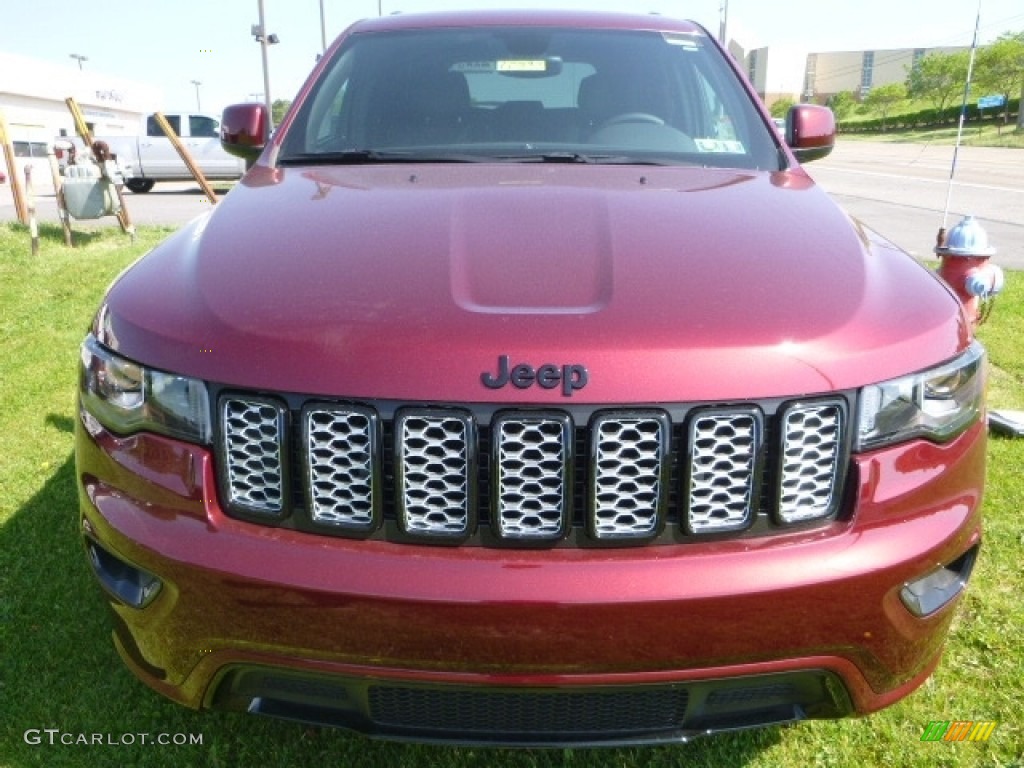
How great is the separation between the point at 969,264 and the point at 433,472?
323cm

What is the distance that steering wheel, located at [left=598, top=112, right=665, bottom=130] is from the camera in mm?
2848

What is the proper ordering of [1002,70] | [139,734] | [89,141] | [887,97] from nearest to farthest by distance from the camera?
[139,734] → [89,141] → [1002,70] → [887,97]

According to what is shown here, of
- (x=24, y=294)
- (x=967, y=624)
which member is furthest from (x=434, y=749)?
(x=24, y=294)

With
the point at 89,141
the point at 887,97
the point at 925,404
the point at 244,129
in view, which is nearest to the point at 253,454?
the point at 925,404

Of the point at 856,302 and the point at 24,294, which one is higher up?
the point at 856,302

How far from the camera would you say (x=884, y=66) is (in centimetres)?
13400

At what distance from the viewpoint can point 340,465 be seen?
1.60 metres

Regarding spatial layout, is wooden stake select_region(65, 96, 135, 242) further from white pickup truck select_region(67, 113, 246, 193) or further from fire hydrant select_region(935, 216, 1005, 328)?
fire hydrant select_region(935, 216, 1005, 328)

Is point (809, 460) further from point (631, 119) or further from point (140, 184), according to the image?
point (140, 184)

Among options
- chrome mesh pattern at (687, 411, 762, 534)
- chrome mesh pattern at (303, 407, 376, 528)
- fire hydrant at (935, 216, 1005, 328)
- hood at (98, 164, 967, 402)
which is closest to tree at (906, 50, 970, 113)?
fire hydrant at (935, 216, 1005, 328)

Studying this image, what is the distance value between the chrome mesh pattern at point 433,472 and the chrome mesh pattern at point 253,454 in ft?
0.74

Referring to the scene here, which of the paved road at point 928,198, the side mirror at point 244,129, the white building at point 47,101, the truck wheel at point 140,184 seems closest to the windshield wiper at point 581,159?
the side mirror at point 244,129

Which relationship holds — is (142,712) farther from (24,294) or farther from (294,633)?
(24,294)

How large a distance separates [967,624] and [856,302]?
1.51 metres
